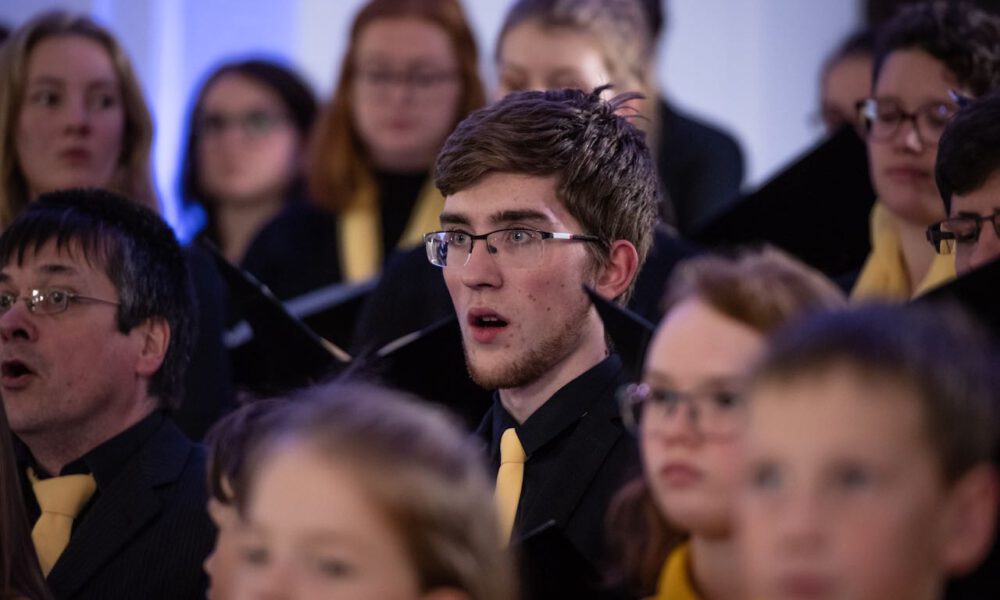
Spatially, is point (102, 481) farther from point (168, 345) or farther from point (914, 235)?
point (914, 235)

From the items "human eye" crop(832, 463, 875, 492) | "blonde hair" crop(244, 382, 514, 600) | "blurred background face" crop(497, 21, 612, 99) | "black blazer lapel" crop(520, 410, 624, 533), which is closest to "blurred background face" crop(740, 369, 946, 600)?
"human eye" crop(832, 463, 875, 492)

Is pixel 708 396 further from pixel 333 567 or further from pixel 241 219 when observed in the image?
pixel 241 219

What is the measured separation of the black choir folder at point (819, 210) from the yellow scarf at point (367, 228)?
879 millimetres

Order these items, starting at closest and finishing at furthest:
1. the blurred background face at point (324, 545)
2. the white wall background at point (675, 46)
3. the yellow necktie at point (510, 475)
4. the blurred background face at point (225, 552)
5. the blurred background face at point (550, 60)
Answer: the blurred background face at point (324, 545) < the blurred background face at point (225, 552) < the yellow necktie at point (510, 475) < the blurred background face at point (550, 60) < the white wall background at point (675, 46)

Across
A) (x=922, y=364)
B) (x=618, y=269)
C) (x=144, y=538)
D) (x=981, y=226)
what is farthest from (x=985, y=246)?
(x=144, y=538)

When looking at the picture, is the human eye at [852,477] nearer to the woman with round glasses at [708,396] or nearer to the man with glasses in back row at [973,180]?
the woman with round glasses at [708,396]

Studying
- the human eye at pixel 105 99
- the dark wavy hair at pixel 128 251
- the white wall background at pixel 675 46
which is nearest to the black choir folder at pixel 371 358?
the dark wavy hair at pixel 128 251

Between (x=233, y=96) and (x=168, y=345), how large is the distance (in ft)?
5.58

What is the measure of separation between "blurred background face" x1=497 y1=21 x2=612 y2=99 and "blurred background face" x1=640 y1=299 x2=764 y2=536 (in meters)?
1.68

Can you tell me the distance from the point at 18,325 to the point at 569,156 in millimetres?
896

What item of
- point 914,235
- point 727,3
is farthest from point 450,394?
point 727,3

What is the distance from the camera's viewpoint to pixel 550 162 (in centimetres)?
243

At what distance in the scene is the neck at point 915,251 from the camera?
9.20 ft

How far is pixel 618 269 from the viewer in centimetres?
249
